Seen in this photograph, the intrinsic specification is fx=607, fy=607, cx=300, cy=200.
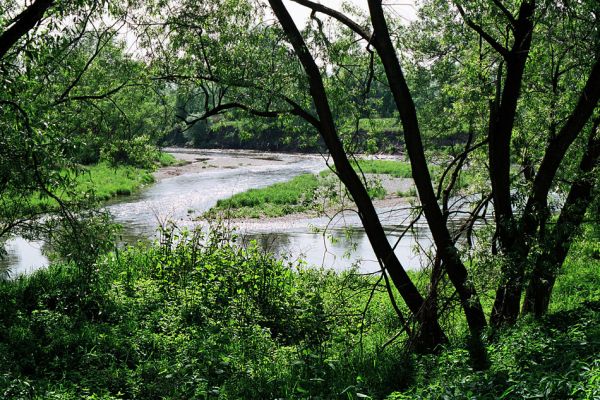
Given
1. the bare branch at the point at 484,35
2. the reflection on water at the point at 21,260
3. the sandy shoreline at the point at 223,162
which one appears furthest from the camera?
the sandy shoreline at the point at 223,162

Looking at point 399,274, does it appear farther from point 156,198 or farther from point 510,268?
point 156,198


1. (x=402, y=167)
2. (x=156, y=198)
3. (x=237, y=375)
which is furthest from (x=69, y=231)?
(x=402, y=167)

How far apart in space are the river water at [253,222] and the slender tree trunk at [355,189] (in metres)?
0.29

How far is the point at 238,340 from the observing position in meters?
8.32

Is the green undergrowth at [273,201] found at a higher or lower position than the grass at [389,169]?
lower

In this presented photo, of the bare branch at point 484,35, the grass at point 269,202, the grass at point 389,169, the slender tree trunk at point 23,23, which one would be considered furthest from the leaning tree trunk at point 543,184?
the grass at point 389,169

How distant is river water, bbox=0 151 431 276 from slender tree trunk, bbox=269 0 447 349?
295mm

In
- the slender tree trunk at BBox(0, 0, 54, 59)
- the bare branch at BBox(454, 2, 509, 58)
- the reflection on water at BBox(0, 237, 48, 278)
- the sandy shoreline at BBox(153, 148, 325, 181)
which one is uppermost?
the bare branch at BBox(454, 2, 509, 58)

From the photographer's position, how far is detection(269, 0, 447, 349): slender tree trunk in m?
7.42

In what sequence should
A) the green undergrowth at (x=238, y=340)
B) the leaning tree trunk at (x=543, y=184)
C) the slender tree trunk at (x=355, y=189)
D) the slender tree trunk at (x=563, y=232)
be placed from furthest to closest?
the slender tree trunk at (x=355, y=189)
the slender tree trunk at (x=563, y=232)
the leaning tree trunk at (x=543, y=184)
the green undergrowth at (x=238, y=340)

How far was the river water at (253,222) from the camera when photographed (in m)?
16.0

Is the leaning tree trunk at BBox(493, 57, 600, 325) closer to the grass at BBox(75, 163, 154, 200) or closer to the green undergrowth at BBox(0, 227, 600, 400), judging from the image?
the green undergrowth at BBox(0, 227, 600, 400)

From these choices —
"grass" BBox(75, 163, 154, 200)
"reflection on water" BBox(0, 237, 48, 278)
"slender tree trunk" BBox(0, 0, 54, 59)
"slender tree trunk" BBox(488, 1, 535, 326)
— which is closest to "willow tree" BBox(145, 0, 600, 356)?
"slender tree trunk" BBox(488, 1, 535, 326)

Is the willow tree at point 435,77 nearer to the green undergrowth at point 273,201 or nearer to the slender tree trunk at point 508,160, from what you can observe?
the slender tree trunk at point 508,160
